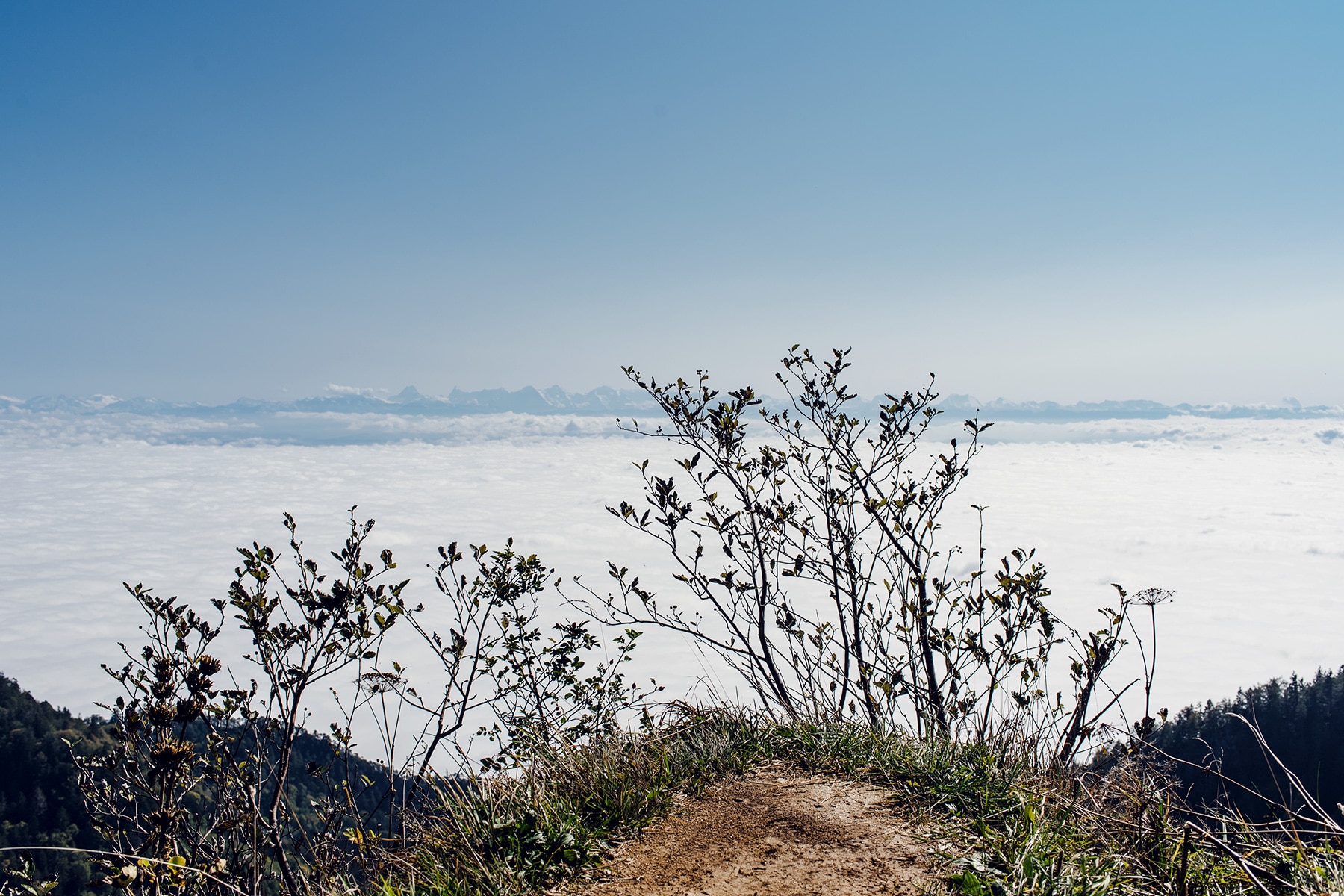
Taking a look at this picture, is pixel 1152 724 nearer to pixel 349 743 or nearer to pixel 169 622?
pixel 349 743

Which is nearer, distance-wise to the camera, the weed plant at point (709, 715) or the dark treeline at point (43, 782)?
the weed plant at point (709, 715)

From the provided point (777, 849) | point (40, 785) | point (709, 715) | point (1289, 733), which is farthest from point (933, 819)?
point (40, 785)

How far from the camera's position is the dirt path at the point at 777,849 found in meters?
3.05

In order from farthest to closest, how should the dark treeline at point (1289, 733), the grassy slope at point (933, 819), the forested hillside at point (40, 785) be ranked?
the forested hillside at point (40, 785), the dark treeline at point (1289, 733), the grassy slope at point (933, 819)

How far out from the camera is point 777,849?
337cm

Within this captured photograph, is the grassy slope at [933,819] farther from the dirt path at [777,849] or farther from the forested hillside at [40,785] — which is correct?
the forested hillside at [40,785]

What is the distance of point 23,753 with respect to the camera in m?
67.1

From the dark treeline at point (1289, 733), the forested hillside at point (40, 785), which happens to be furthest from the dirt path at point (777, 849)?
the forested hillside at point (40, 785)

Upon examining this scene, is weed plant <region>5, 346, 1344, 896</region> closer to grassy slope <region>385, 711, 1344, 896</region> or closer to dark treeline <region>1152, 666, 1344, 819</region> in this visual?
grassy slope <region>385, 711, 1344, 896</region>

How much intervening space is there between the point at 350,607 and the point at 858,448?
5.18m

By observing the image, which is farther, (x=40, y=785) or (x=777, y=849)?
(x=40, y=785)

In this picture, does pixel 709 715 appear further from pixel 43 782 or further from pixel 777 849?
pixel 43 782

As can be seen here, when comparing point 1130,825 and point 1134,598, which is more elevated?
point 1134,598

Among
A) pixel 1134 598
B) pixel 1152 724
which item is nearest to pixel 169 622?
pixel 1134 598
